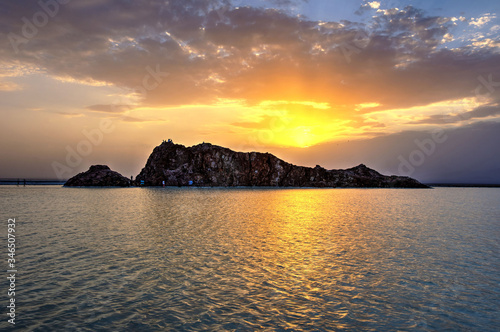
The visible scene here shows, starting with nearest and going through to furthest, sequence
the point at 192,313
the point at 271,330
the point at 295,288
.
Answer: the point at 271,330 < the point at 192,313 < the point at 295,288

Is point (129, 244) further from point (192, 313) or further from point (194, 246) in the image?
point (192, 313)

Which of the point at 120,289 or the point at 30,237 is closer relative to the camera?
the point at 120,289

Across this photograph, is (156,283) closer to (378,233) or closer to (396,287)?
(396,287)

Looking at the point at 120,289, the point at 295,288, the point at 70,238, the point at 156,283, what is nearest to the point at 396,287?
the point at 295,288

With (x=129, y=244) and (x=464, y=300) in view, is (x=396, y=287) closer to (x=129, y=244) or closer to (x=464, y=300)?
(x=464, y=300)

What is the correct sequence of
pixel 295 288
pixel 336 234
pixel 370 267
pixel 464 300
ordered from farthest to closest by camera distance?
pixel 336 234 → pixel 370 267 → pixel 295 288 → pixel 464 300

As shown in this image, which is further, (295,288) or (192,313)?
(295,288)

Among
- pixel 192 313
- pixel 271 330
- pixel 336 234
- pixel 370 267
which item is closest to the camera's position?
pixel 271 330

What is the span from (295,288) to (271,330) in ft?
19.6

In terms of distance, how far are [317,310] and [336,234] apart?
25.5m

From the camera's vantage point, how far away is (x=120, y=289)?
1775 cm

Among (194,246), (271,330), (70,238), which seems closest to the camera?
(271,330)

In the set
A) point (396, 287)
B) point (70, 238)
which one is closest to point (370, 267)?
point (396, 287)

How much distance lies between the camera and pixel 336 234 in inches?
1547
